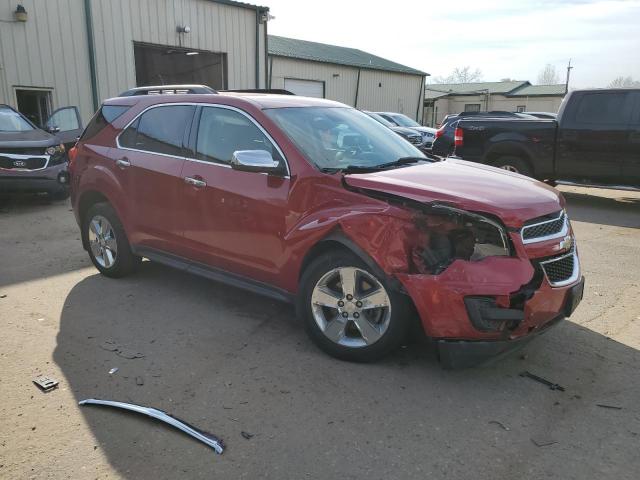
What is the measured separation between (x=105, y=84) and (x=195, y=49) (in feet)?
11.3

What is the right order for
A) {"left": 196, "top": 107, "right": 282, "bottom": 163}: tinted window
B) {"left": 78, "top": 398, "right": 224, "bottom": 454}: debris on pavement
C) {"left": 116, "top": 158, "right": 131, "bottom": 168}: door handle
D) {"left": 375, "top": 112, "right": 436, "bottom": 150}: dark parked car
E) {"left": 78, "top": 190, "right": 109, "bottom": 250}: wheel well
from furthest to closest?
1. {"left": 375, "top": 112, "right": 436, "bottom": 150}: dark parked car
2. {"left": 78, "top": 190, "right": 109, "bottom": 250}: wheel well
3. {"left": 116, "top": 158, "right": 131, "bottom": 168}: door handle
4. {"left": 196, "top": 107, "right": 282, "bottom": 163}: tinted window
5. {"left": 78, "top": 398, "right": 224, "bottom": 454}: debris on pavement

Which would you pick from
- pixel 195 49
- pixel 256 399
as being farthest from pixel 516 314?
pixel 195 49

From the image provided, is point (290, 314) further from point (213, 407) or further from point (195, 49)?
point (195, 49)

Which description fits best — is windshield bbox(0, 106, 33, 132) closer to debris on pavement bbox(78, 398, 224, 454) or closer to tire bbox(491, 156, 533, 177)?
debris on pavement bbox(78, 398, 224, 454)

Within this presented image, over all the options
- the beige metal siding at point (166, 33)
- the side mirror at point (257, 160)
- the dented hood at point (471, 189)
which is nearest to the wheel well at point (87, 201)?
the side mirror at point (257, 160)

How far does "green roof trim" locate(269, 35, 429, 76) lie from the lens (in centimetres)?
2680

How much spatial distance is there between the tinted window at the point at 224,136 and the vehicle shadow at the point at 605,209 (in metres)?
6.57

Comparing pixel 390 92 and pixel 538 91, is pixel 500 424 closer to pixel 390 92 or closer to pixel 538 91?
pixel 390 92

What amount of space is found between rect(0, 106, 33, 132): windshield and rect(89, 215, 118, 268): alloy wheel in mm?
5652

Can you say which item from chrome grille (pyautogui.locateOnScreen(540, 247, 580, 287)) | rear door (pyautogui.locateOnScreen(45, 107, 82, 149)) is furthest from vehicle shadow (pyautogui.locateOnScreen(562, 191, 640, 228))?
rear door (pyautogui.locateOnScreen(45, 107, 82, 149))

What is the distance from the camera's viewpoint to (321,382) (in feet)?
11.0

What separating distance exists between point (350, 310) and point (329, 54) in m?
28.9

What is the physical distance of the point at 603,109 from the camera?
9047 millimetres

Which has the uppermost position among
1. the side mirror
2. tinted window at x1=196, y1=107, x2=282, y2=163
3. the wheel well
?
tinted window at x1=196, y1=107, x2=282, y2=163
